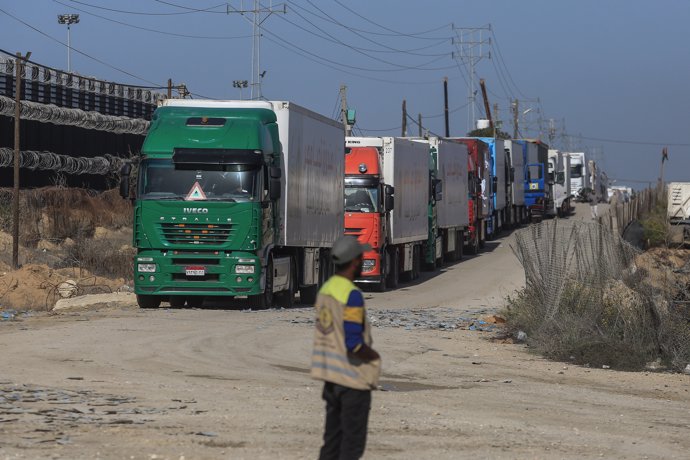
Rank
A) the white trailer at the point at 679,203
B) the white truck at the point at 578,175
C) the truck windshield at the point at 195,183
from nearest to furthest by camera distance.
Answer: the truck windshield at the point at 195,183
the white trailer at the point at 679,203
the white truck at the point at 578,175

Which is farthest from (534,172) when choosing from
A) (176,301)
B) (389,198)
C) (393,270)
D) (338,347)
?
(338,347)

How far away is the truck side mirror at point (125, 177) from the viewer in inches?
914

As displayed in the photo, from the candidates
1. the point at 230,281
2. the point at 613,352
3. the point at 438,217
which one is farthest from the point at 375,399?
the point at 438,217

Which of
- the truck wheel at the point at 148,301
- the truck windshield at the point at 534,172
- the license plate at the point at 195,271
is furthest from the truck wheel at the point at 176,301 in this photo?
the truck windshield at the point at 534,172

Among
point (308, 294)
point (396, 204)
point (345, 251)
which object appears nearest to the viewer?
point (345, 251)

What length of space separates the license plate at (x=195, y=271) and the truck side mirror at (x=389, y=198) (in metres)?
8.64

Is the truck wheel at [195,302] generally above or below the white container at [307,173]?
below

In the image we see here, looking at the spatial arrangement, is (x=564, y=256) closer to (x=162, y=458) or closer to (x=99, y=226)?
(x=162, y=458)

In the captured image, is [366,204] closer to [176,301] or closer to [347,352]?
[176,301]

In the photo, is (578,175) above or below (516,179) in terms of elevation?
above

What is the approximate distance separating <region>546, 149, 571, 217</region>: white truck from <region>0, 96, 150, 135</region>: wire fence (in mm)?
23423

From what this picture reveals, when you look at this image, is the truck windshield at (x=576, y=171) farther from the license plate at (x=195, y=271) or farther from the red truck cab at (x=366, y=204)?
the license plate at (x=195, y=271)

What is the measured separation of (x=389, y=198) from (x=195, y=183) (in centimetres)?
923

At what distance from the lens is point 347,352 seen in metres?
7.91
